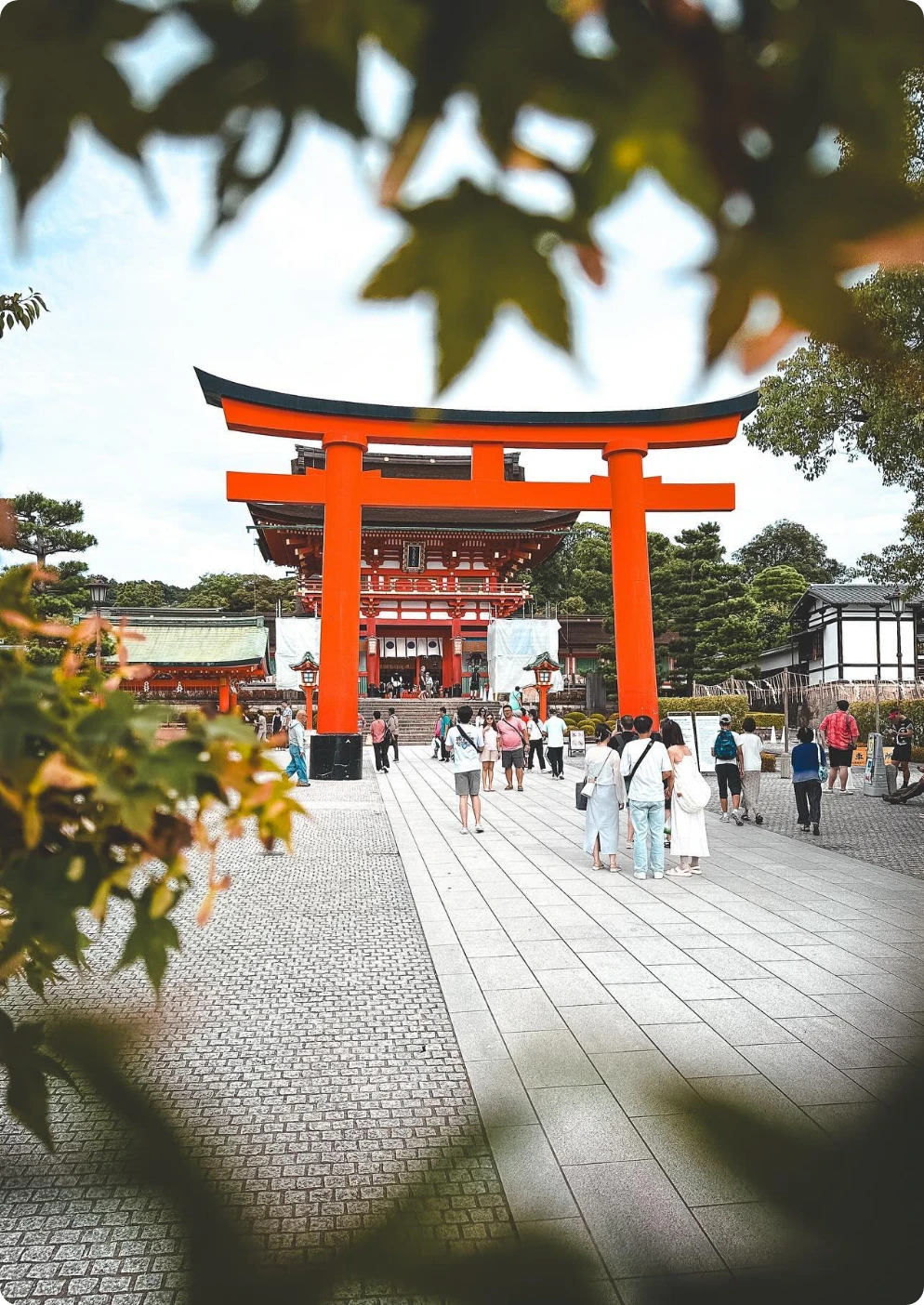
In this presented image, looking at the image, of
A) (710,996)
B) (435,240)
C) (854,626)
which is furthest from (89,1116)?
(854,626)

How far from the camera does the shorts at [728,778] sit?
32.1 ft

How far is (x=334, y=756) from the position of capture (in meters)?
14.1

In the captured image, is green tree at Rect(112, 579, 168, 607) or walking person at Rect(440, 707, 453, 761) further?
green tree at Rect(112, 579, 168, 607)

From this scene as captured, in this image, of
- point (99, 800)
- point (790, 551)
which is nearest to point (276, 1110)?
point (99, 800)

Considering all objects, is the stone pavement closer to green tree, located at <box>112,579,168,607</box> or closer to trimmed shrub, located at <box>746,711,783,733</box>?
trimmed shrub, located at <box>746,711,783,733</box>

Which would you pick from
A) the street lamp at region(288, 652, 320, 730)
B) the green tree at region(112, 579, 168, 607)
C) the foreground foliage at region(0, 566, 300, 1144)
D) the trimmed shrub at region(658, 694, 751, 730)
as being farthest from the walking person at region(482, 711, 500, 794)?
the green tree at region(112, 579, 168, 607)

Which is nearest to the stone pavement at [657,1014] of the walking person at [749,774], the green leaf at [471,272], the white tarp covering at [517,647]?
the green leaf at [471,272]

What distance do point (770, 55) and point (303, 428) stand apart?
13.2 meters

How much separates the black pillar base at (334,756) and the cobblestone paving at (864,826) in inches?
224

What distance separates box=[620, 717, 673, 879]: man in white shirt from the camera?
22.0ft

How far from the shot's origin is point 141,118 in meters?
0.53

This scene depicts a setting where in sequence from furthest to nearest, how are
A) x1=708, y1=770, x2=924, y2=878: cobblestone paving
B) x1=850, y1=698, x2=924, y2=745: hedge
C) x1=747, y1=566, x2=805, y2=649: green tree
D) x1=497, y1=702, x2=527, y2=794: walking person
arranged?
1. x1=747, y1=566, x2=805, y2=649: green tree
2. x1=850, y1=698, x2=924, y2=745: hedge
3. x1=497, y1=702, x2=527, y2=794: walking person
4. x1=708, y1=770, x2=924, y2=878: cobblestone paving

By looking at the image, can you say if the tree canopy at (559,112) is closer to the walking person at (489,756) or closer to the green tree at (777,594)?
the walking person at (489,756)

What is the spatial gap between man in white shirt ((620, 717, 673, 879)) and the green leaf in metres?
6.46
